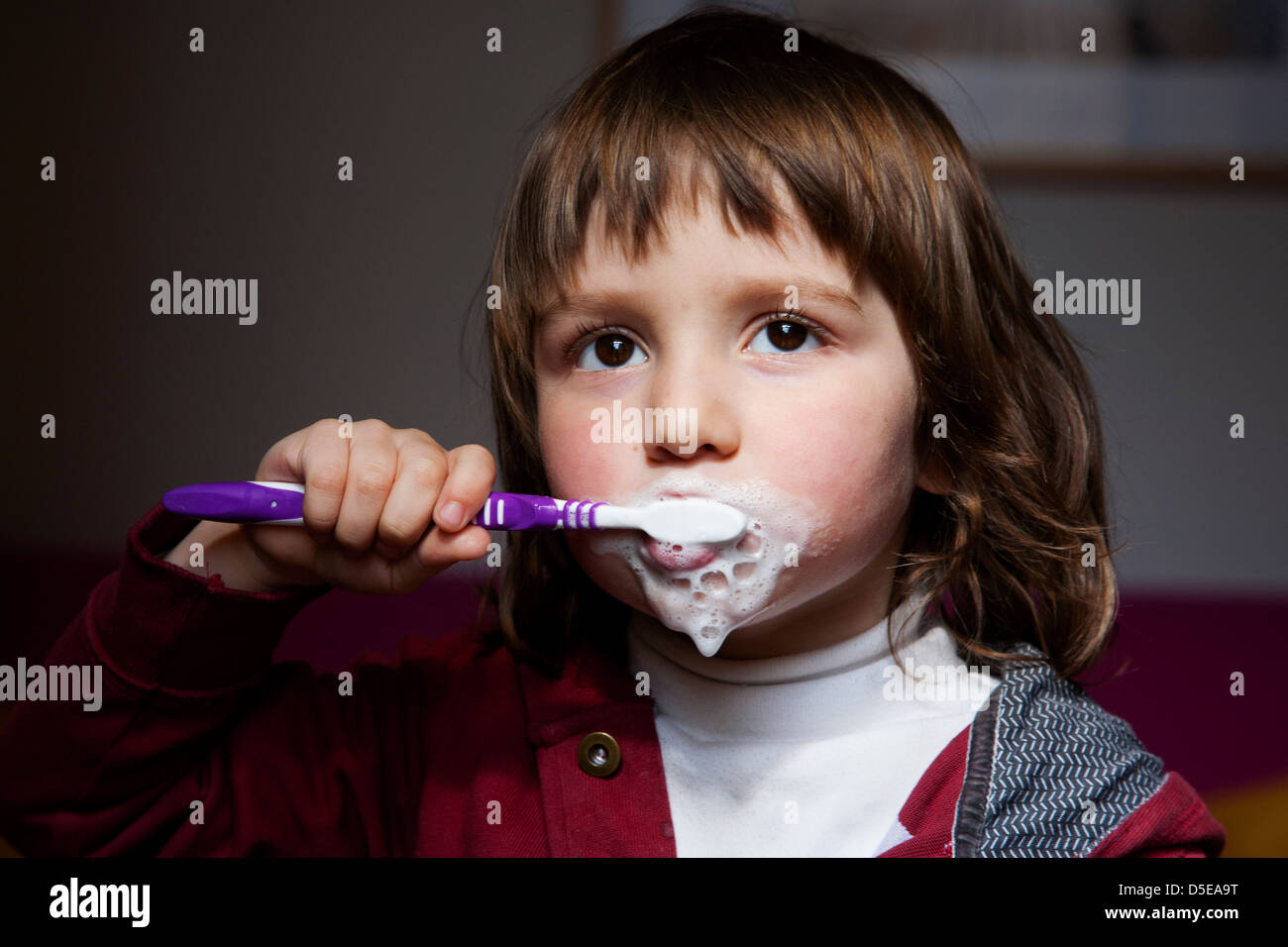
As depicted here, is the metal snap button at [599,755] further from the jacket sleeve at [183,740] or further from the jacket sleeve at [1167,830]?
the jacket sleeve at [1167,830]

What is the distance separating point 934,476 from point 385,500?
1.19 ft

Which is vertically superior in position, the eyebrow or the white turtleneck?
the eyebrow

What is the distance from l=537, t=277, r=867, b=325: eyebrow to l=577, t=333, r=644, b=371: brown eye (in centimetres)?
2

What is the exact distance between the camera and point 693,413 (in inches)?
26.6

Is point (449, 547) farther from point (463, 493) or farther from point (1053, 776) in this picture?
point (1053, 776)

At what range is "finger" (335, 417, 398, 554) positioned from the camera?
0.69 metres

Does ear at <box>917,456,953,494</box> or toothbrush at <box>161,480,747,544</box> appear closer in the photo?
toothbrush at <box>161,480,747,544</box>

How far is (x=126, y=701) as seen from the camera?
2.44 feet

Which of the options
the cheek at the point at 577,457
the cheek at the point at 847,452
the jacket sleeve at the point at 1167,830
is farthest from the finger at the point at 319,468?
the jacket sleeve at the point at 1167,830

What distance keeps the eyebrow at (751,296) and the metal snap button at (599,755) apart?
265mm

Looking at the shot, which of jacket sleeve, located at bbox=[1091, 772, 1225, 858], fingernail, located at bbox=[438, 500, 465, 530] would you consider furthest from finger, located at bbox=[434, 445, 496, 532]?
jacket sleeve, located at bbox=[1091, 772, 1225, 858]

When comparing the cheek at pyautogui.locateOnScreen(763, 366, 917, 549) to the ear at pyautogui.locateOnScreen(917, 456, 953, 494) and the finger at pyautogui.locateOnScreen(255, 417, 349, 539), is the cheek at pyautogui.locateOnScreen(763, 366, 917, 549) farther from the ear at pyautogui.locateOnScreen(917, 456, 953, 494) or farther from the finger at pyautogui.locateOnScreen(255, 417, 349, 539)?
the finger at pyautogui.locateOnScreen(255, 417, 349, 539)

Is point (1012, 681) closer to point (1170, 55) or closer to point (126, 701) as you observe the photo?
point (126, 701)

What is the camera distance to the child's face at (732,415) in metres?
0.70
